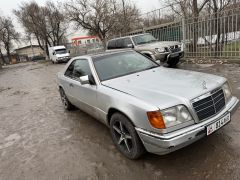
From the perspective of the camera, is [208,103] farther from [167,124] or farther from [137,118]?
[137,118]

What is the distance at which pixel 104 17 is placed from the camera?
27.6m

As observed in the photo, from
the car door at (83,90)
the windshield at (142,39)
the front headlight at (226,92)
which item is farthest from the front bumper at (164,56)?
the front headlight at (226,92)

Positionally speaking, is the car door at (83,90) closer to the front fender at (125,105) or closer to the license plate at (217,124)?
the front fender at (125,105)

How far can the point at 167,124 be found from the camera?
2727mm

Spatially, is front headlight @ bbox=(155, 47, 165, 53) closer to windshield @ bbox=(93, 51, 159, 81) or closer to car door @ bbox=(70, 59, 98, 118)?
windshield @ bbox=(93, 51, 159, 81)

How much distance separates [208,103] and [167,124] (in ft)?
2.20

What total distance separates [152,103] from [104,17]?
26.5m

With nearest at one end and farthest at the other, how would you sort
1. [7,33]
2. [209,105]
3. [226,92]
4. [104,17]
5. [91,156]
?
[209,105], [226,92], [91,156], [104,17], [7,33]

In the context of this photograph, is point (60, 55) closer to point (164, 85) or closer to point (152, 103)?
point (164, 85)

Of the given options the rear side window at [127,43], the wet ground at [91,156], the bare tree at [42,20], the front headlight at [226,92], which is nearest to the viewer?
the wet ground at [91,156]

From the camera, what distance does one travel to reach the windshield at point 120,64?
4109 mm

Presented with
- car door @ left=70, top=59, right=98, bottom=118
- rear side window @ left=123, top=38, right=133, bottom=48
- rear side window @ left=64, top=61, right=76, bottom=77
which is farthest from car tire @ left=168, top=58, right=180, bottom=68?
car door @ left=70, top=59, right=98, bottom=118

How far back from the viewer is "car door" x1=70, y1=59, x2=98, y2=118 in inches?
158

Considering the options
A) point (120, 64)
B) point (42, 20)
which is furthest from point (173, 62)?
point (42, 20)
